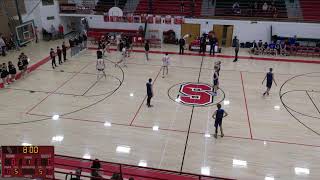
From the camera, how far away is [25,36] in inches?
972

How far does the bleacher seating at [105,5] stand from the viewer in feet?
92.0

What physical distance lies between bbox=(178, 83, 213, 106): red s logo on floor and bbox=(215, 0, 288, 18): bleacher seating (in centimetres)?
1054

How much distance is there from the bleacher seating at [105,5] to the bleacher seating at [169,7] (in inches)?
73.6

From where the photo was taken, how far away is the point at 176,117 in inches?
560

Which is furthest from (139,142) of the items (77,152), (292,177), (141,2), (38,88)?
(141,2)

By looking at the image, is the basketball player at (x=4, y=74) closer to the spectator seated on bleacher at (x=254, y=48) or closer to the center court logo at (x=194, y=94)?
the center court logo at (x=194, y=94)

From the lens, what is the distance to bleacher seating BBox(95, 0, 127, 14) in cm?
2806

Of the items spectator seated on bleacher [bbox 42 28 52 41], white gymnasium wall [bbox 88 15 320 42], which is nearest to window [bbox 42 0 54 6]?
spectator seated on bleacher [bbox 42 28 52 41]

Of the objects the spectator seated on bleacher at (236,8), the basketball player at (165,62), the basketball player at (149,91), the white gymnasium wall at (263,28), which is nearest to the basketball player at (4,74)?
the basketball player at (149,91)

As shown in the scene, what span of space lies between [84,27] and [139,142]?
17.6 meters

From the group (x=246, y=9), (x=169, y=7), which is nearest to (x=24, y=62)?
(x=169, y=7)

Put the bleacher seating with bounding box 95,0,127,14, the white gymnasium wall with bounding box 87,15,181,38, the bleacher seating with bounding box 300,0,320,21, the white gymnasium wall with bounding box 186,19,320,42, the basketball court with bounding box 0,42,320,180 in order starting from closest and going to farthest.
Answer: the basketball court with bounding box 0,42,320,180
the white gymnasium wall with bounding box 186,19,320,42
the bleacher seating with bounding box 300,0,320,21
the white gymnasium wall with bounding box 87,15,181,38
the bleacher seating with bounding box 95,0,127,14

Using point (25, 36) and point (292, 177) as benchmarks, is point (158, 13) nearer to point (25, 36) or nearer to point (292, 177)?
point (25, 36)

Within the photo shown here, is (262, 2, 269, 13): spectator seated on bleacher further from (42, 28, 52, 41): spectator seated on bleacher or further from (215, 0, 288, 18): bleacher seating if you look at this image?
(42, 28, 52, 41): spectator seated on bleacher
